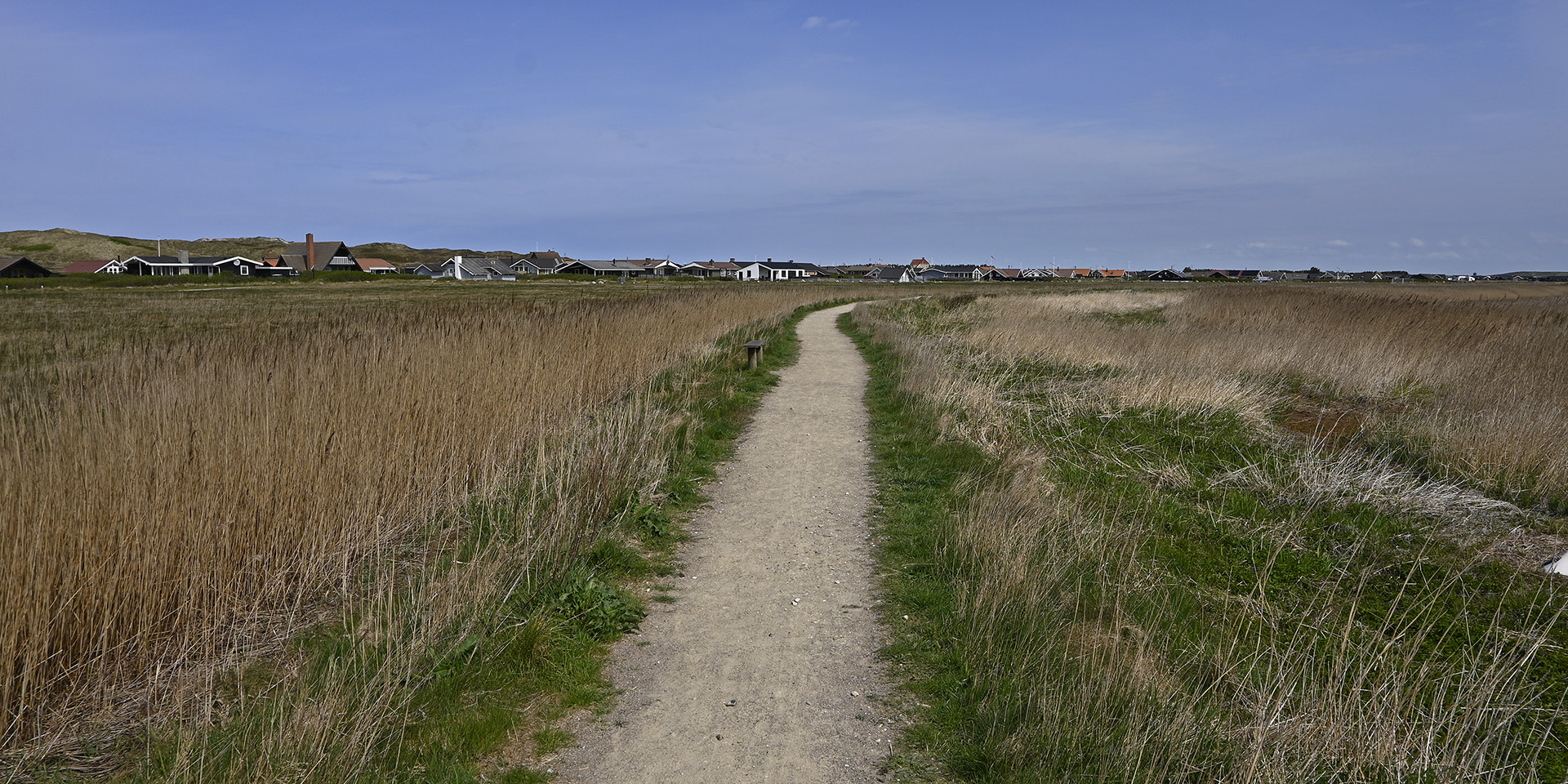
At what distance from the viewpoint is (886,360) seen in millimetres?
17266

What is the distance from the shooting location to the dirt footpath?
139 inches

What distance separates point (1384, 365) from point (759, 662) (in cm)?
1380

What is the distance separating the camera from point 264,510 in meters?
4.65

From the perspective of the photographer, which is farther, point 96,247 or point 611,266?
point 611,266

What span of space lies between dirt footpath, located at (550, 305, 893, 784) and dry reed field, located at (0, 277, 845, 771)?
0.89 m

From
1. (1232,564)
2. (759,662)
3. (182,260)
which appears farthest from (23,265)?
(1232,564)

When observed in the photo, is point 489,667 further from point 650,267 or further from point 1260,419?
point 650,267

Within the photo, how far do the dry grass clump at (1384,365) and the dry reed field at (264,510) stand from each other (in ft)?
27.3

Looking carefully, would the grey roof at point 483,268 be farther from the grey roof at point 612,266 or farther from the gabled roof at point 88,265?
the gabled roof at point 88,265

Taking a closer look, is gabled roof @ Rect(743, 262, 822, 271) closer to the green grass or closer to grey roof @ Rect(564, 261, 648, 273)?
grey roof @ Rect(564, 261, 648, 273)

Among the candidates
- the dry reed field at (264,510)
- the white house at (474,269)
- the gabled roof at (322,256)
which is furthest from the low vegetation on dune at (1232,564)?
the white house at (474,269)

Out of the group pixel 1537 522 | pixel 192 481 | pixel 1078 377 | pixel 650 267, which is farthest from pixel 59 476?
pixel 650 267

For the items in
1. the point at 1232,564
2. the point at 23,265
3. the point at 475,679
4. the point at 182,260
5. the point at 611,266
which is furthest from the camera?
the point at 611,266

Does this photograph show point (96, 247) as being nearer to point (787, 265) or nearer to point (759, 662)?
point (787, 265)
